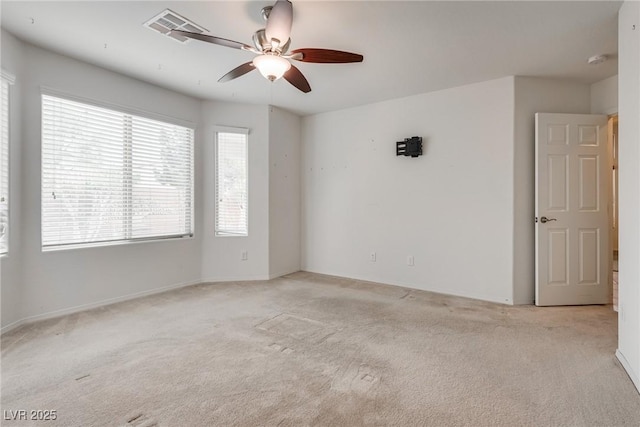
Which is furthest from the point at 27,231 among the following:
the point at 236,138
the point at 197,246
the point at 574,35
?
the point at 574,35

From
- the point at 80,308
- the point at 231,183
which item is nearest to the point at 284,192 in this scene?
the point at 231,183

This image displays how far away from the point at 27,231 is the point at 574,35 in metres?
5.16

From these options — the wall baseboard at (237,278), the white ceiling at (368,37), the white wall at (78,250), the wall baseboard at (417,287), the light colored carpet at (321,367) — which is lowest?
the light colored carpet at (321,367)

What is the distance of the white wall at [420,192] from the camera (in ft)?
11.7

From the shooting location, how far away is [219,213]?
14.6 ft

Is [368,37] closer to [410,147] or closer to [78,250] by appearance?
[410,147]

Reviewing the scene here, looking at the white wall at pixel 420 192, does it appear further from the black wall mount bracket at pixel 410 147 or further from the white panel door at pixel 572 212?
the white panel door at pixel 572 212

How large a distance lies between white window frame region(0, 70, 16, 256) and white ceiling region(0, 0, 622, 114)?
48cm

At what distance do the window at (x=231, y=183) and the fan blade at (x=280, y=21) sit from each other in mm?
2672

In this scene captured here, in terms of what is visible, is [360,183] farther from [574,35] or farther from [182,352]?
[182,352]

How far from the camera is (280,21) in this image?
1852 millimetres

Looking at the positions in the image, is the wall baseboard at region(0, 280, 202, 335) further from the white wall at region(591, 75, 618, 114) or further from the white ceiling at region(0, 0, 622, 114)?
the white wall at region(591, 75, 618, 114)

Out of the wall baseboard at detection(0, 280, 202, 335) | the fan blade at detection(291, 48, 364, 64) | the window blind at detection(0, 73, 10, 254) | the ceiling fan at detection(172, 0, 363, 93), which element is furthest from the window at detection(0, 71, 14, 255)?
the fan blade at detection(291, 48, 364, 64)

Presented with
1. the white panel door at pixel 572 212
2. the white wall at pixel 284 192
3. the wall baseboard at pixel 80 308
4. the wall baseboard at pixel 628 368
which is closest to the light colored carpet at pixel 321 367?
the wall baseboard at pixel 628 368
